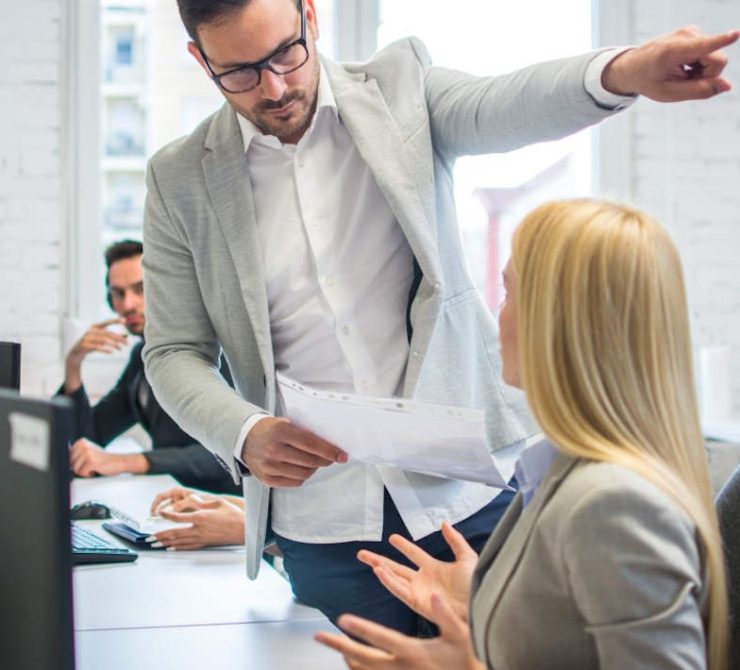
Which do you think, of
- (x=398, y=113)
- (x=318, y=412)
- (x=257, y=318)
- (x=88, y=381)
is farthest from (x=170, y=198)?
(x=88, y=381)

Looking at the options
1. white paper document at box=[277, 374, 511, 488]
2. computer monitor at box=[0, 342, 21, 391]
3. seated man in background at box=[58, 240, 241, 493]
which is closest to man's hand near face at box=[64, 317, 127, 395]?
seated man in background at box=[58, 240, 241, 493]

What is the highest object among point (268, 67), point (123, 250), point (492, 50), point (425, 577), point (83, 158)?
point (492, 50)

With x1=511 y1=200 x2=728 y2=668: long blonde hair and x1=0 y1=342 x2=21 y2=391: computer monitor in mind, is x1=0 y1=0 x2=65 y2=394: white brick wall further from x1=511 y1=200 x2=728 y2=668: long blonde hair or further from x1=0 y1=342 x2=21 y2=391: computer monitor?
x1=511 y1=200 x2=728 y2=668: long blonde hair

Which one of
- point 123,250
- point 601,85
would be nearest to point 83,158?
point 123,250

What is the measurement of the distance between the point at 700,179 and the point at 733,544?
3.38m

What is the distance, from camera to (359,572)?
1.54 meters

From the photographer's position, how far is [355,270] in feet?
5.26

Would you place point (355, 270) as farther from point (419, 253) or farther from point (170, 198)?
point (170, 198)

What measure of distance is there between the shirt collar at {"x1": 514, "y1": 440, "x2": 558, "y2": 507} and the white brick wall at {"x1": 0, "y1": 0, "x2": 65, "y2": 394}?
10.3 feet

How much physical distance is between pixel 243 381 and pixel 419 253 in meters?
0.35

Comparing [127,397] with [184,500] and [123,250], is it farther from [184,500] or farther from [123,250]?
[184,500]

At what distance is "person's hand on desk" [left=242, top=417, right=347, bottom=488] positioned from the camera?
1343 mm

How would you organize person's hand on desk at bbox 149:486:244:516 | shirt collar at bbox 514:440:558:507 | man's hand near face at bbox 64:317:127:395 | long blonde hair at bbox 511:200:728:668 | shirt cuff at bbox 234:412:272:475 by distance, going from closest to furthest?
long blonde hair at bbox 511:200:728:668
shirt collar at bbox 514:440:558:507
shirt cuff at bbox 234:412:272:475
person's hand on desk at bbox 149:486:244:516
man's hand near face at bbox 64:317:127:395

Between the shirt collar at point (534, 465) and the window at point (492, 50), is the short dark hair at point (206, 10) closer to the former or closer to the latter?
the shirt collar at point (534, 465)
